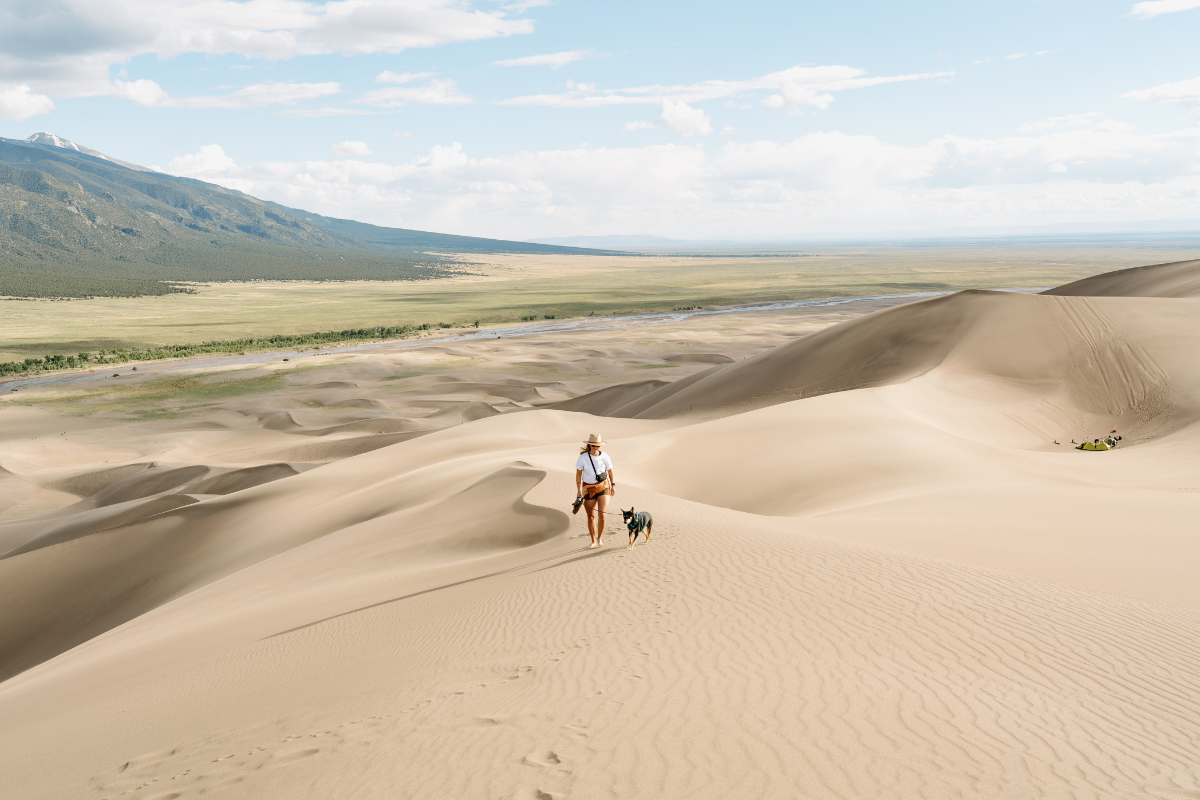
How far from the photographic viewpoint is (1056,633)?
637 cm

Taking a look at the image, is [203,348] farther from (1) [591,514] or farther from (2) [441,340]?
(1) [591,514]

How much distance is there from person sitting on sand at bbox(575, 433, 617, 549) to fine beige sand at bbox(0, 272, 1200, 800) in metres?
0.39

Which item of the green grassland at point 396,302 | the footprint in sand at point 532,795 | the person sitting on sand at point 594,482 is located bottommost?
the footprint in sand at point 532,795

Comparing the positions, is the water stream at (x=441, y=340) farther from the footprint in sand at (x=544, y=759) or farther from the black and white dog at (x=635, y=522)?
the footprint in sand at (x=544, y=759)

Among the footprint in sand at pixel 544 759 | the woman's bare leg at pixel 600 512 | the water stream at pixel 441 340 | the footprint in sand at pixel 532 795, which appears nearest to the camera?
the footprint in sand at pixel 532 795

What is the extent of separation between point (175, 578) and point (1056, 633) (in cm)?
1557

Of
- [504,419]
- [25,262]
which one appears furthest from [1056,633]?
[25,262]

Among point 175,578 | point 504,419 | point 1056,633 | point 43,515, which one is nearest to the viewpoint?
point 1056,633

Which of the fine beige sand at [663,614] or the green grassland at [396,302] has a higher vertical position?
the green grassland at [396,302]

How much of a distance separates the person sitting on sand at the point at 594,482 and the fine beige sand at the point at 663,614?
39 centimetres

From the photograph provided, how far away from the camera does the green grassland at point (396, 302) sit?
70812mm

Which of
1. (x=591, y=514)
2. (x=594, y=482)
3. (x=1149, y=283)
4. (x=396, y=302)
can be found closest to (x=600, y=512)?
(x=591, y=514)

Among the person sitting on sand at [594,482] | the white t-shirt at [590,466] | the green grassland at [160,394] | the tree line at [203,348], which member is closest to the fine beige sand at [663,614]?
the person sitting on sand at [594,482]

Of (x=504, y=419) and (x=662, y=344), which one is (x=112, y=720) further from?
(x=662, y=344)
